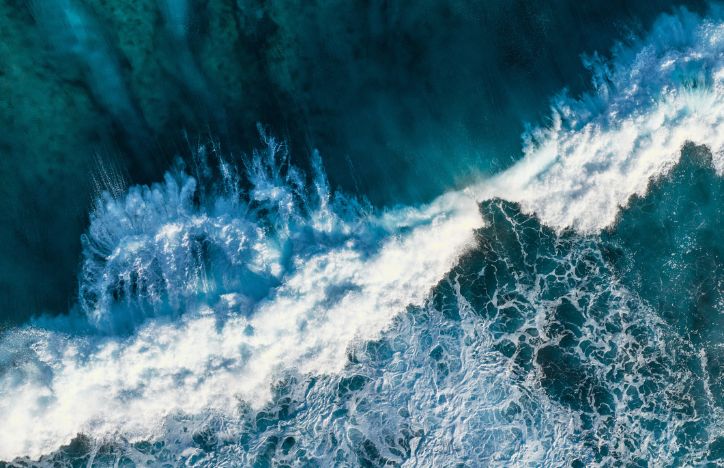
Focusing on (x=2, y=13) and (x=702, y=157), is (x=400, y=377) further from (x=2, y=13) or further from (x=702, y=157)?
(x=2, y=13)

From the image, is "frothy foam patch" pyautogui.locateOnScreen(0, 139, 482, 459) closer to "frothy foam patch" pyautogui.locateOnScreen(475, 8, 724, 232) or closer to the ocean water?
the ocean water

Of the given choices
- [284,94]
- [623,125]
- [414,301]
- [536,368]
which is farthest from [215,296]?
[623,125]

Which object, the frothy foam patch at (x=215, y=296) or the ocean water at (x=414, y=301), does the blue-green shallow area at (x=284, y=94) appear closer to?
the ocean water at (x=414, y=301)

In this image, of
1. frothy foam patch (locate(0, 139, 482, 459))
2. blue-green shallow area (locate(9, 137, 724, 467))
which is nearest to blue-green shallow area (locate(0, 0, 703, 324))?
frothy foam patch (locate(0, 139, 482, 459))

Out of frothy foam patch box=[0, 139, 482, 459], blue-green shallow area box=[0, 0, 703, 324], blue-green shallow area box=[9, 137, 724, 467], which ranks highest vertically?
blue-green shallow area box=[0, 0, 703, 324]

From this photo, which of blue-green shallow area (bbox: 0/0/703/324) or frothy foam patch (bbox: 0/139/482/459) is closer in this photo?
frothy foam patch (bbox: 0/139/482/459)
